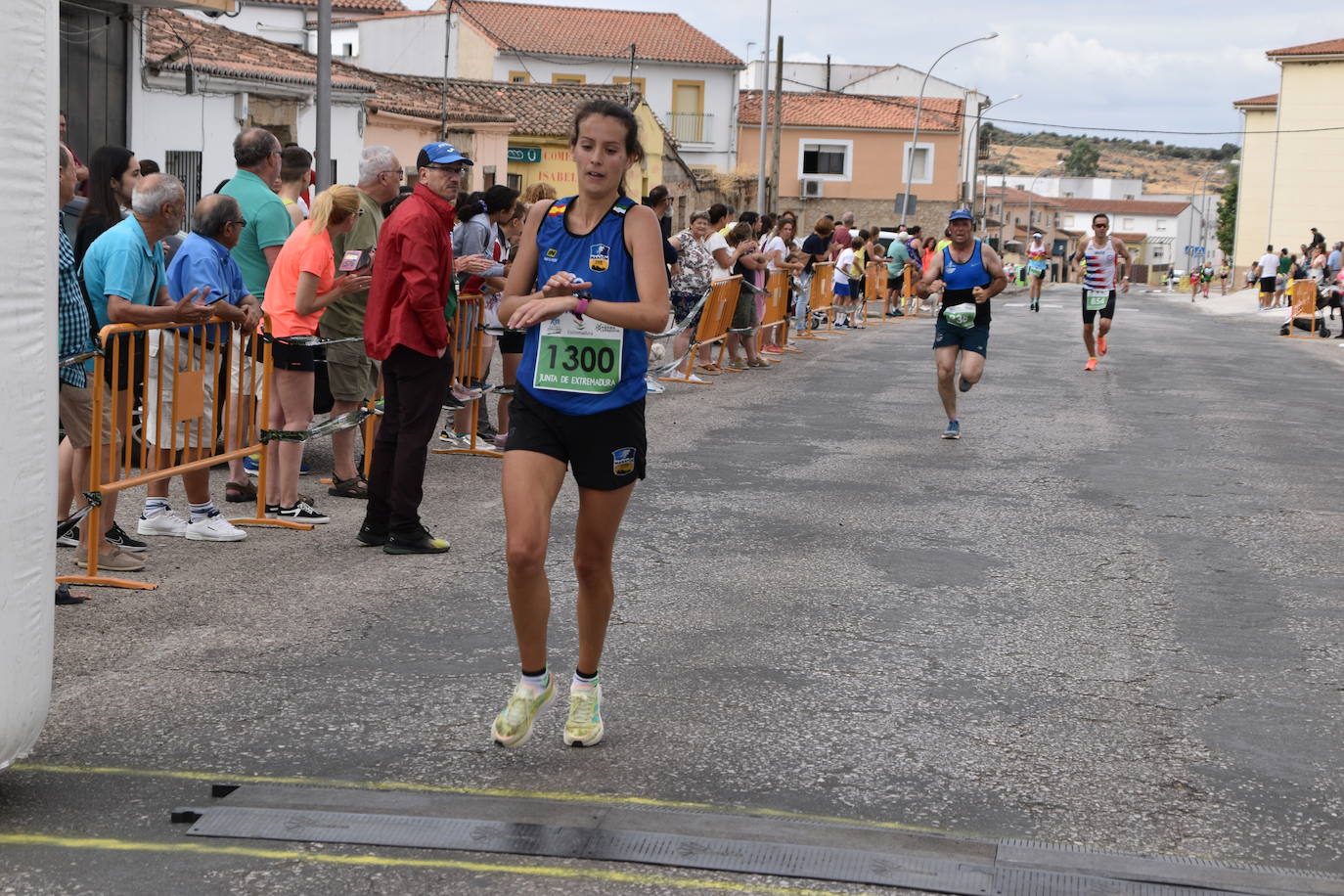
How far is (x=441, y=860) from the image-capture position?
395 centimetres

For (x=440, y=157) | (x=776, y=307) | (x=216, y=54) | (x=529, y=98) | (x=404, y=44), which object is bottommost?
(x=776, y=307)

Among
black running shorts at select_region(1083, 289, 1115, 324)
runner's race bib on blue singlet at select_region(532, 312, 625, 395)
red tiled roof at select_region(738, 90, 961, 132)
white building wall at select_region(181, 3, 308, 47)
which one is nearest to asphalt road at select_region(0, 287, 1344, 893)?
runner's race bib on blue singlet at select_region(532, 312, 625, 395)

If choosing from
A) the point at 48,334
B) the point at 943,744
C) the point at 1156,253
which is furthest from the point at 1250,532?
the point at 1156,253

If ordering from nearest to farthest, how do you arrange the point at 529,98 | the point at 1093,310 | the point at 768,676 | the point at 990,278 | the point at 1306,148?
the point at 768,676
the point at 990,278
the point at 1093,310
the point at 529,98
the point at 1306,148

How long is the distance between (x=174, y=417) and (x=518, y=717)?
11.7 ft

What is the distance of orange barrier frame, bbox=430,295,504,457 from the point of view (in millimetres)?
11102

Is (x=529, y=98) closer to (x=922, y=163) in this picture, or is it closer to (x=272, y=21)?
(x=272, y=21)

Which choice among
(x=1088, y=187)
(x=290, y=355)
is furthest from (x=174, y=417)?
(x=1088, y=187)

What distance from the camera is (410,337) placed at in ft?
25.4

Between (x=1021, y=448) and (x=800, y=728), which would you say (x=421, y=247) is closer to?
(x=800, y=728)

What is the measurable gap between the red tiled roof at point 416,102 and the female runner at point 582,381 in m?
22.8

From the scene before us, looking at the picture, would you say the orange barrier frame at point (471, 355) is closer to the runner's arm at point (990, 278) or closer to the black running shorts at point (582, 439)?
the runner's arm at point (990, 278)

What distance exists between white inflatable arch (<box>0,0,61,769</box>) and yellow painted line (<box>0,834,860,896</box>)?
31cm

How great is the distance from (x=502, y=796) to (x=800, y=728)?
1142 millimetres
